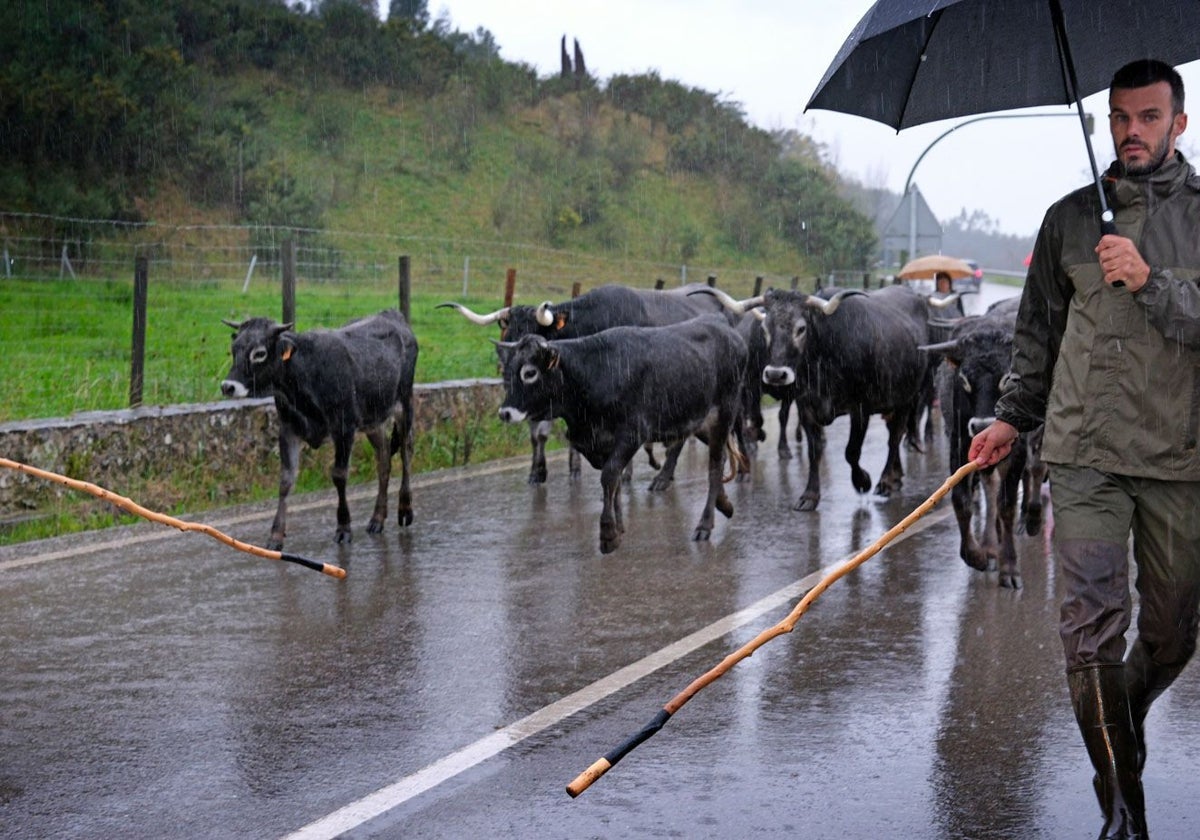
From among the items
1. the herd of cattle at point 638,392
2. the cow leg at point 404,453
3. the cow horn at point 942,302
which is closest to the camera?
the herd of cattle at point 638,392

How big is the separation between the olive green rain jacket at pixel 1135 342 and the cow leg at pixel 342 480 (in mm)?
6430

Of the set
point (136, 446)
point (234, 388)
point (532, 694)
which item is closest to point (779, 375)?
point (234, 388)

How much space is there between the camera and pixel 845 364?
13320mm

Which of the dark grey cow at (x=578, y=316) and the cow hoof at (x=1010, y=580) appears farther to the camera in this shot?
the dark grey cow at (x=578, y=316)

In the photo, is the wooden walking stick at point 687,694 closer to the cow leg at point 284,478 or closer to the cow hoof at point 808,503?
the cow leg at point 284,478

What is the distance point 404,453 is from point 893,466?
416cm

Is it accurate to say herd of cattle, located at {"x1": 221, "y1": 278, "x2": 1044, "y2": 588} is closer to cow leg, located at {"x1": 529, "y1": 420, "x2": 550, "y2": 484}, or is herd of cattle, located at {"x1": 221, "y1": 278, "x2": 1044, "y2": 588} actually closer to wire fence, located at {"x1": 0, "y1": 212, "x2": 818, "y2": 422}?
cow leg, located at {"x1": 529, "y1": 420, "x2": 550, "y2": 484}

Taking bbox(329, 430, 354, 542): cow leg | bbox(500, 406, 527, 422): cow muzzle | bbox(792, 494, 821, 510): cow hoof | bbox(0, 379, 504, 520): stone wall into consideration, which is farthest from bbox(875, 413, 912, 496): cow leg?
bbox(0, 379, 504, 520): stone wall

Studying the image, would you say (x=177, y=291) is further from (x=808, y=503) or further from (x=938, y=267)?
(x=808, y=503)

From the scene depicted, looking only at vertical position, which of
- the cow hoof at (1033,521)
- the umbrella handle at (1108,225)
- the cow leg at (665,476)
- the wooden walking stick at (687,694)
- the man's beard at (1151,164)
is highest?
the man's beard at (1151,164)

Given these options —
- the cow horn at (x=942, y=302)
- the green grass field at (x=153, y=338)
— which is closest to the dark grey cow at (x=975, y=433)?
the cow horn at (x=942, y=302)

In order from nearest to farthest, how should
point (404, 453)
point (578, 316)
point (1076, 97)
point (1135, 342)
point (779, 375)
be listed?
point (1135, 342)
point (1076, 97)
point (404, 453)
point (779, 375)
point (578, 316)

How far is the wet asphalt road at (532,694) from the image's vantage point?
4.80 m

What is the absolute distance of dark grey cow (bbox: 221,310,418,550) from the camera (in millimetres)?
10383
